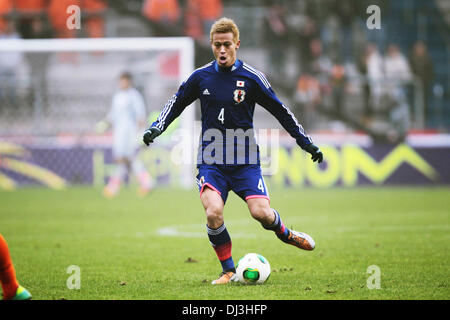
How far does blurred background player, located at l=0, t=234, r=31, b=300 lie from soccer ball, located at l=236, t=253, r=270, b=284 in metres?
1.75

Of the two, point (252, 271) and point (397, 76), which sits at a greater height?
point (397, 76)

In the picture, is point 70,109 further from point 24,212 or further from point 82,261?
point 82,261

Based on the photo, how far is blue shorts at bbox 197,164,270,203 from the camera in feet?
20.9

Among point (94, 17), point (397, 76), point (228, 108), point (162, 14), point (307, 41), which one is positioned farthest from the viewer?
point (94, 17)

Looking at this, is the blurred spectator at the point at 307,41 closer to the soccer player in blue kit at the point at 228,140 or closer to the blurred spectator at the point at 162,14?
the blurred spectator at the point at 162,14

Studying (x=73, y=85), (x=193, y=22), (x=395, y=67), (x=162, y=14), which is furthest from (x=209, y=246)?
(x=162, y=14)

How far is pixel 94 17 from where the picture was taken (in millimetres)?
19828

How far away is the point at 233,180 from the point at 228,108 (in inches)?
24.0

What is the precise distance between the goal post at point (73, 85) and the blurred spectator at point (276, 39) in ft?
7.41

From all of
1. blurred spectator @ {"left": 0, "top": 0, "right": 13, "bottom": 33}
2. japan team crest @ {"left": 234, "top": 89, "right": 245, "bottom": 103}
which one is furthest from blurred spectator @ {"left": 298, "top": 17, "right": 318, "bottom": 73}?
japan team crest @ {"left": 234, "top": 89, "right": 245, "bottom": 103}

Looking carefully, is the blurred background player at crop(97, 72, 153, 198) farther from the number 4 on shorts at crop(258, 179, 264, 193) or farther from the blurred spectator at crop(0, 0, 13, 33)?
the number 4 on shorts at crop(258, 179, 264, 193)

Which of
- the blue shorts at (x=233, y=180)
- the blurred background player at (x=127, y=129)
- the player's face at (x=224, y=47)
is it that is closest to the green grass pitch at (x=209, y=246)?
the blurred background player at (x=127, y=129)

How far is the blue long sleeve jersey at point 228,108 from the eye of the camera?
641 cm

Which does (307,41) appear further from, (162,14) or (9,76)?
(9,76)
